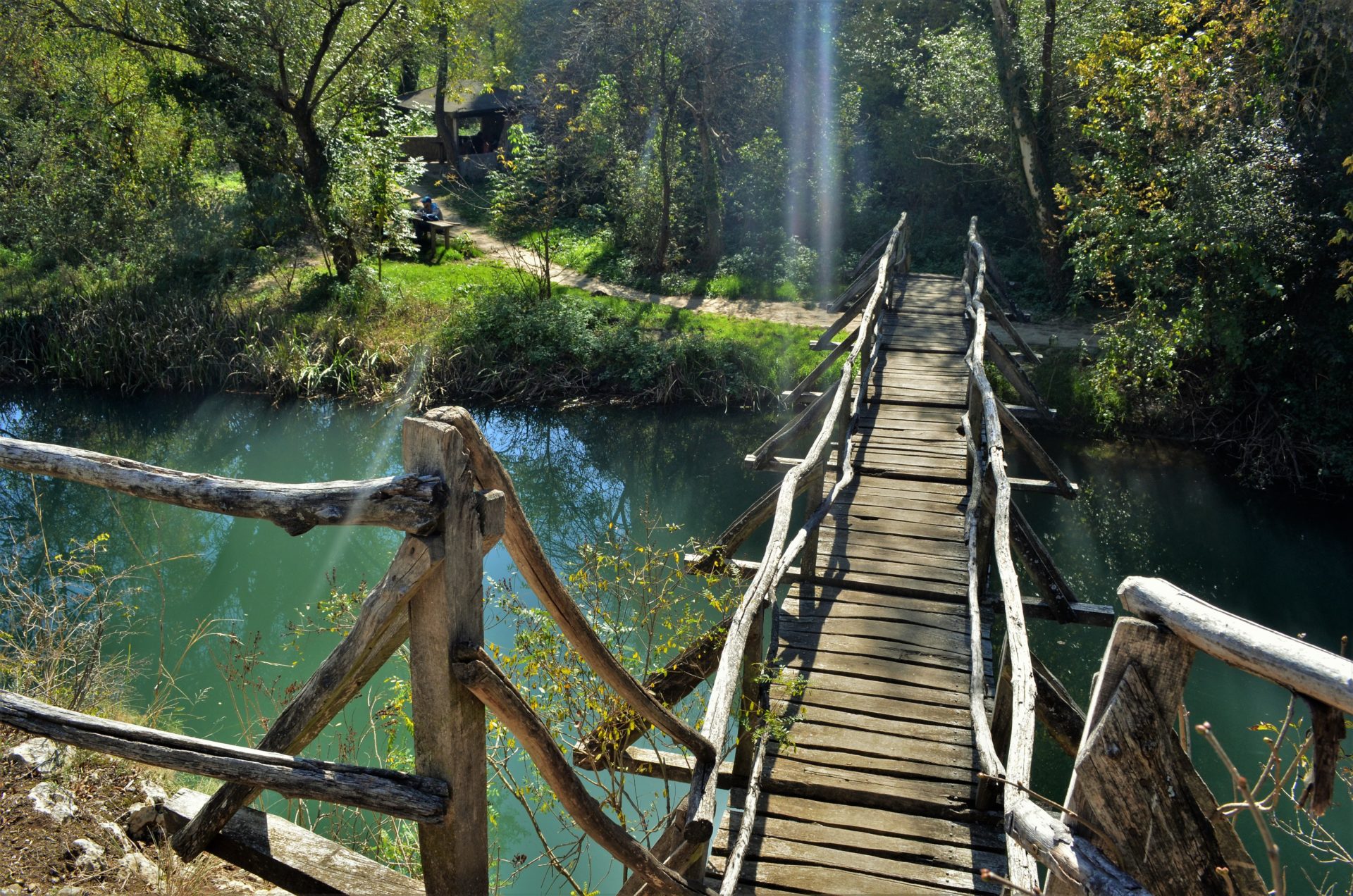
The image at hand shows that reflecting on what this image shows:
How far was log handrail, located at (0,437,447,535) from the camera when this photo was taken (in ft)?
6.14

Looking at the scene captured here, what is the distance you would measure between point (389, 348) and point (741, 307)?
20.1 ft

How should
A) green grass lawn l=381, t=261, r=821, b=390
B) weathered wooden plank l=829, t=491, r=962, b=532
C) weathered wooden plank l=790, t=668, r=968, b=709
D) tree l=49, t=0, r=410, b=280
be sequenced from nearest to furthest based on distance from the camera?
1. weathered wooden plank l=790, t=668, r=968, b=709
2. weathered wooden plank l=829, t=491, r=962, b=532
3. green grass lawn l=381, t=261, r=821, b=390
4. tree l=49, t=0, r=410, b=280

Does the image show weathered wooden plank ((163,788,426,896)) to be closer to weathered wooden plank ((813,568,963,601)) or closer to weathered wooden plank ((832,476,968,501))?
weathered wooden plank ((813,568,963,601))

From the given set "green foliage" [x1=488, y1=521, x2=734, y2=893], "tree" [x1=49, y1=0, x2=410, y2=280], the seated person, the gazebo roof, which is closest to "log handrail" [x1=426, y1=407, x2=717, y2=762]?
"green foliage" [x1=488, y1=521, x2=734, y2=893]

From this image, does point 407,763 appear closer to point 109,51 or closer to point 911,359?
point 911,359

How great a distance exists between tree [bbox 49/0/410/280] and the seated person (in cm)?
248

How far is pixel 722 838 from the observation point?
4.23m

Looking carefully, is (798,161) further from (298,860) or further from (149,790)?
(298,860)

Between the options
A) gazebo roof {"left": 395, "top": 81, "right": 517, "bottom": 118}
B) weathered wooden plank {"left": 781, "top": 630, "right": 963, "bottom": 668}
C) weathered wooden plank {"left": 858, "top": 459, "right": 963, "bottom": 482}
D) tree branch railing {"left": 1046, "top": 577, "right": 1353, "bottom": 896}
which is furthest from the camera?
gazebo roof {"left": 395, "top": 81, "right": 517, "bottom": 118}

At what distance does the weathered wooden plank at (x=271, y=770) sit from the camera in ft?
6.51

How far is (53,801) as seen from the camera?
3.65 m

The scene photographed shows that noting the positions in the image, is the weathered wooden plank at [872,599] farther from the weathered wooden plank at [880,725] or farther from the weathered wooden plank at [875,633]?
the weathered wooden plank at [880,725]

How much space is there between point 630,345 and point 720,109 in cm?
715

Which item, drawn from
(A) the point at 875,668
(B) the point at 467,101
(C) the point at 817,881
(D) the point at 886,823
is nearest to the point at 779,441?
(A) the point at 875,668
